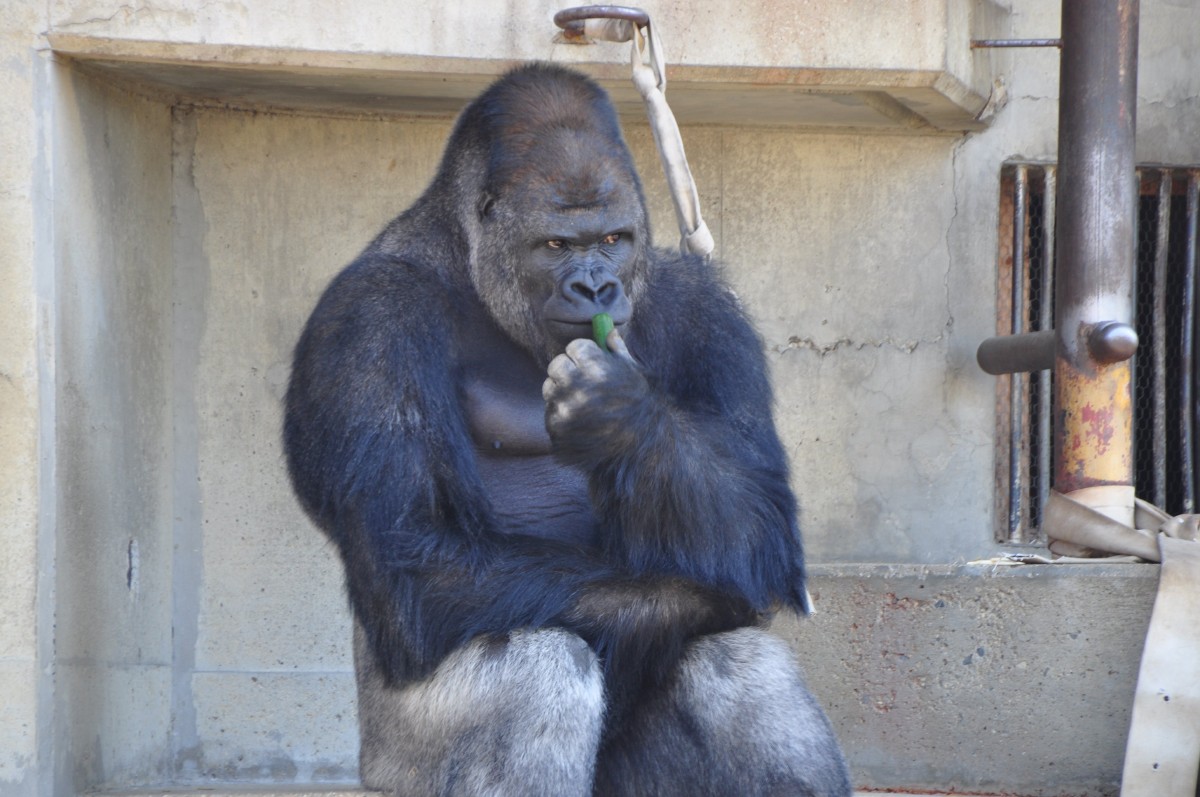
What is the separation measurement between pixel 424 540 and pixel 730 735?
2.10ft

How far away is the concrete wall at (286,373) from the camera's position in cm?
397

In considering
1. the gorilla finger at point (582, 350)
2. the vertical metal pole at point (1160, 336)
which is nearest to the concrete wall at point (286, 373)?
the vertical metal pole at point (1160, 336)

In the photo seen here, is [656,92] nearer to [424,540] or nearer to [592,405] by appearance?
[592,405]

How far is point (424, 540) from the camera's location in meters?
2.77

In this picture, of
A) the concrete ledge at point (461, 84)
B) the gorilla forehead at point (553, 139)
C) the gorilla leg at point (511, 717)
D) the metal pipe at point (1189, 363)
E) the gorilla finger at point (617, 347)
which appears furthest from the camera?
the metal pipe at point (1189, 363)

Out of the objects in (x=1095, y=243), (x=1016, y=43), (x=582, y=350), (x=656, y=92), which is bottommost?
(x=582, y=350)

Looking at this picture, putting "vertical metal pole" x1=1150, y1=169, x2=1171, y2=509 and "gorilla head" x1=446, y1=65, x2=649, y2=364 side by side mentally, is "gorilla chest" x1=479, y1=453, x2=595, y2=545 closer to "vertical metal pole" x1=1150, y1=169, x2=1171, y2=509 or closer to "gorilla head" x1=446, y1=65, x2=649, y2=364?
"gorilla head" x1=446, y1=65, x2=649, y2=364

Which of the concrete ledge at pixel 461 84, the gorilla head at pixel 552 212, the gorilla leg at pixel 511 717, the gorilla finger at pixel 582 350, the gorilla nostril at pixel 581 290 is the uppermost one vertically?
the concrete ledge at pixel 461 84

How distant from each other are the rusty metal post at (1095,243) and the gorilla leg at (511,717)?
204 cm

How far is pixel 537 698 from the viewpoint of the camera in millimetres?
2633

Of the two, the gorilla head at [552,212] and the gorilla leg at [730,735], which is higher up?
the gorilla head at [552,212]

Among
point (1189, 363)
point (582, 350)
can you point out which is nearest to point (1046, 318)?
point (1189, 363)

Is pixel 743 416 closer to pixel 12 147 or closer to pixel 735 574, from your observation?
pixel 735 574

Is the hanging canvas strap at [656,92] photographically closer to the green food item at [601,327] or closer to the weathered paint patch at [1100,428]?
the green food item at [601,327]
